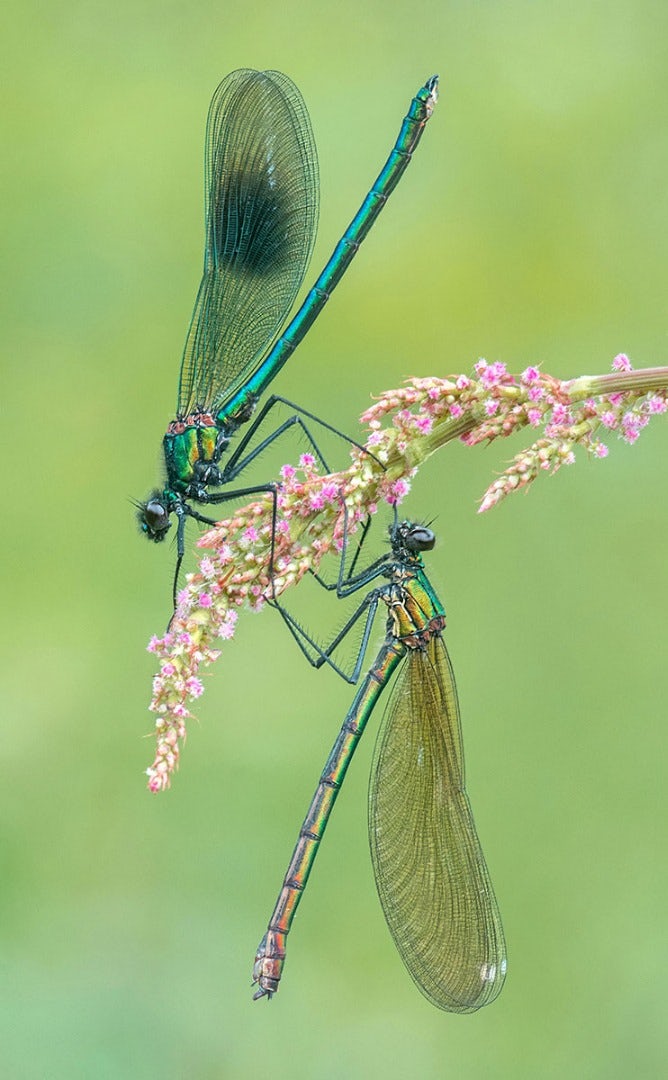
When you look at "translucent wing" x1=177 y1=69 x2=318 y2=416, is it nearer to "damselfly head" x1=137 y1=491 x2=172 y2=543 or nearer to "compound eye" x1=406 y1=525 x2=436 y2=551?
"damselfly head" x1=137 y1=491 x2=172 y2=543

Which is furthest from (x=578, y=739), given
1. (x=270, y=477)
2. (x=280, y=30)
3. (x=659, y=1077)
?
(x=280, y=30)

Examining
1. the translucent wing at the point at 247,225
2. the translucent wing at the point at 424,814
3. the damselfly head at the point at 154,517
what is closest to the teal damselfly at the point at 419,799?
the translucent wing at the point at 424,814

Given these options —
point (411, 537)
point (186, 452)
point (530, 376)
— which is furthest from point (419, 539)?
point (530, 376)

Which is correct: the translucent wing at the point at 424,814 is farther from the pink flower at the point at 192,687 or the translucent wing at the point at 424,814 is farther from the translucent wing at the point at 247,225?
the pink flower at the point at 192,687

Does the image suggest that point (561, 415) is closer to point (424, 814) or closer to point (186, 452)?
point (186, 452)

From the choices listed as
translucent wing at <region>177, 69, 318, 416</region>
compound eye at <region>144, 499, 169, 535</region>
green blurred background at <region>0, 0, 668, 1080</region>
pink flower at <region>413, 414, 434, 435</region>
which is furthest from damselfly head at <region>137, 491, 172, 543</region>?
green blurred background at <region>0, 0, 668, 1080</region>
